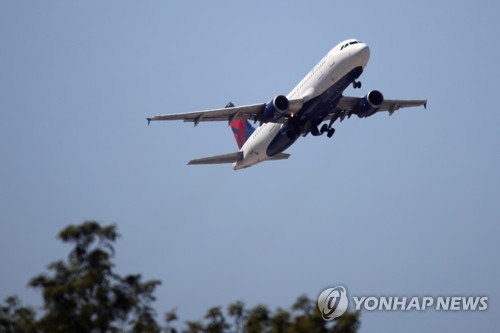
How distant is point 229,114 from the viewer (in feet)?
173

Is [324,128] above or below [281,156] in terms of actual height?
below

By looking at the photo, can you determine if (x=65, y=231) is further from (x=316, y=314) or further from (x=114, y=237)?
(x=316, y=314)

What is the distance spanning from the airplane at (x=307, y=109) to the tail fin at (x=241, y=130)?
343 cm

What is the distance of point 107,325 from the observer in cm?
3066

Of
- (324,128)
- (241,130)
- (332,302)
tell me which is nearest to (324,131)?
(324,128)

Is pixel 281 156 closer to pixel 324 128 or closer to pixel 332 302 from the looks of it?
pixel 324 128

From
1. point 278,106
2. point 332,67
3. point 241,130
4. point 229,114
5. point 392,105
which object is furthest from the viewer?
point 241,130

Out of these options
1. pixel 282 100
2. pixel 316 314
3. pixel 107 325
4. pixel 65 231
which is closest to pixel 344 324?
pixel 316 314

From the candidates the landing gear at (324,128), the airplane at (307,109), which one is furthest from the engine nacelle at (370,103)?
Result: the landing gear at (324,128)

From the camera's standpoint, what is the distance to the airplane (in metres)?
50.2

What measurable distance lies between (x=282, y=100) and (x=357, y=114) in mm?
5961

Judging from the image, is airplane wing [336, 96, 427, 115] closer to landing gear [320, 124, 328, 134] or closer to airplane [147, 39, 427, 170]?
airplane [147, 39, 427, 170]

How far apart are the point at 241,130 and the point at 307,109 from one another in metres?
11.9

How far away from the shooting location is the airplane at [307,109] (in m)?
50.2
